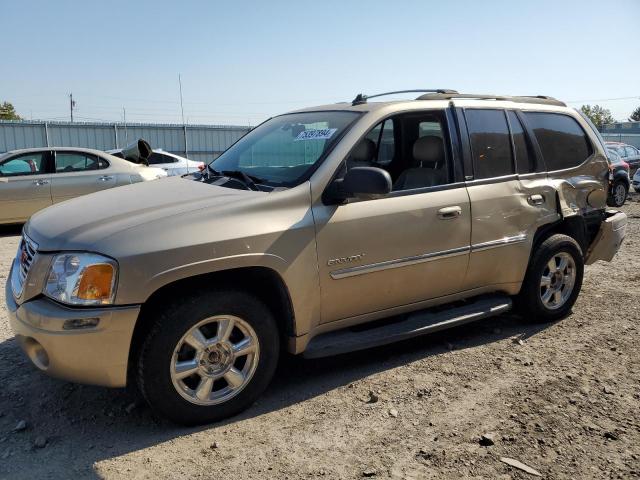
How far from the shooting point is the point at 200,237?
3.05 meters

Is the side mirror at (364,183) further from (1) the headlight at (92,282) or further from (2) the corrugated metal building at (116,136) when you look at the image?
(2) the corrugated metal building at (116,136)

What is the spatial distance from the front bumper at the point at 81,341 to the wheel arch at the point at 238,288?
0.13 metres

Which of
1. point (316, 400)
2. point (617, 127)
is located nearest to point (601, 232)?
point (316, 400)

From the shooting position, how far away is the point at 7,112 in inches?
1902

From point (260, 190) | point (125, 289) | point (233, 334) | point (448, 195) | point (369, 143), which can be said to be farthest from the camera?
point (369, 143)

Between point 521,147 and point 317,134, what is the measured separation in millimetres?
1829

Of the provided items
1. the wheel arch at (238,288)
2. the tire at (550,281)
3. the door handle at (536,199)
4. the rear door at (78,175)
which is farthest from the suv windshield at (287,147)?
the rear door at (78,175)

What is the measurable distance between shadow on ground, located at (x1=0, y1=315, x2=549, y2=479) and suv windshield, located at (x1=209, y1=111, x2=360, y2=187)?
4.50ft

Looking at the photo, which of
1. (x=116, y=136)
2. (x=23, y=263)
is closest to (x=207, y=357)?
(x=23, y=263)

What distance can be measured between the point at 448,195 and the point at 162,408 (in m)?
2.37

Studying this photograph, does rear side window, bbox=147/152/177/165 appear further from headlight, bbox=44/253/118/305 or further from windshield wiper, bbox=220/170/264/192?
headlight, bbox=44/253/118/305

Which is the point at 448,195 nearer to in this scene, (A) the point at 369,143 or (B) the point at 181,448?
(A) the point at 369,143

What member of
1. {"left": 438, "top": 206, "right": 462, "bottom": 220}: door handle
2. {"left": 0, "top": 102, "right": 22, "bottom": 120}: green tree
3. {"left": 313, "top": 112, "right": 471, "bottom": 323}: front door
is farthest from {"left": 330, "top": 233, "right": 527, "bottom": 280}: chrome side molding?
{"left": 0, "top": 102, "right": 22, "bottom": 120}: green tree

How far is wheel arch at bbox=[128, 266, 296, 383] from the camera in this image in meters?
3.06
